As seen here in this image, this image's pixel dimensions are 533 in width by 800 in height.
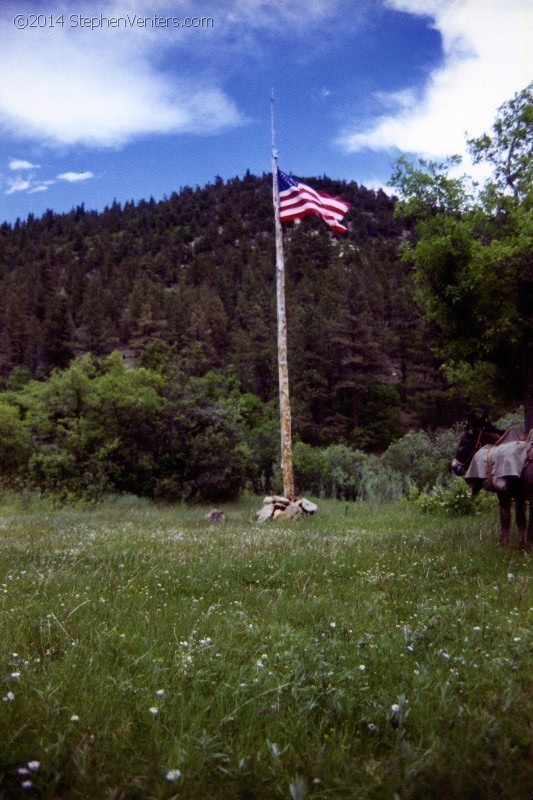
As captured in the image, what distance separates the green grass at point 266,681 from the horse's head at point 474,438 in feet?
7.28

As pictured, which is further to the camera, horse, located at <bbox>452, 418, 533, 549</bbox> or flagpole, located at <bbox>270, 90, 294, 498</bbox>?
flagpole, located at <bbox>270, 90, 294, 498</bbox>

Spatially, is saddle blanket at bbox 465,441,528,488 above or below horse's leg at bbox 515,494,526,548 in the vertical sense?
above

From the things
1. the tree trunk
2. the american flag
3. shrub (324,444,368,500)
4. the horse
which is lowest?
→ shrub (324,444,368,500)

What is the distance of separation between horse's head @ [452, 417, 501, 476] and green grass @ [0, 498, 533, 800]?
2220mm

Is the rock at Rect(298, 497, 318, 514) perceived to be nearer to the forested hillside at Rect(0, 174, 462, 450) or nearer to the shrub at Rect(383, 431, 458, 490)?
the forested hillside at Rect(0, 174, 462, 450)

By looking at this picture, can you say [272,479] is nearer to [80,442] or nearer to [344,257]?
[80,442]

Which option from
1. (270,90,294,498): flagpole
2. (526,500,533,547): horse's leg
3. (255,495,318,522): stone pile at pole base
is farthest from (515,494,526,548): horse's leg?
(270,90,294,498): flagpole

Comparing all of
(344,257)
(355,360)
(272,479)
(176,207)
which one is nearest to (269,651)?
(272,479)

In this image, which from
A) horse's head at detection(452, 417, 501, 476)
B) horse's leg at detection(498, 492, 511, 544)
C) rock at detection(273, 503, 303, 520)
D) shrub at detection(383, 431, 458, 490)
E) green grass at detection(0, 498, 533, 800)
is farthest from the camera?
shrub at detection(383, 431, 458, 490)

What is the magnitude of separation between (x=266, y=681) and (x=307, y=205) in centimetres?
1617

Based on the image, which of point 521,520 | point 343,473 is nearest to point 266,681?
point 521,520

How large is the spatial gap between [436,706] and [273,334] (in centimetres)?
6481

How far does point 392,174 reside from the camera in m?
9.58

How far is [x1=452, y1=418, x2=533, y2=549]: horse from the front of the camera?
7004 mm
